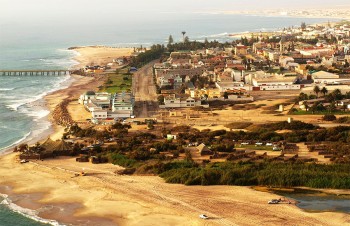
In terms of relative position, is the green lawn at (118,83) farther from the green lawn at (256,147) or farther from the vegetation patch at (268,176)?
the vegetation patch at (268,176)

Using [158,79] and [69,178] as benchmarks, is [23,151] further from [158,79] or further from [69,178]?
[158,79]

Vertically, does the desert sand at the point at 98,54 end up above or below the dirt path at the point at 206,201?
above

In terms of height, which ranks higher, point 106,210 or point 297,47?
point 297,47

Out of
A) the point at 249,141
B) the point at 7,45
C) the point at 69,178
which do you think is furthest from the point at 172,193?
the point at 7,45

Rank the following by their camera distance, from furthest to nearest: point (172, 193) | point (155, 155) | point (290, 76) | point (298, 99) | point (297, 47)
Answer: point (297, 47) < point (290, 76) < point (298, 99) < point (155, 155) < point (172, 193)

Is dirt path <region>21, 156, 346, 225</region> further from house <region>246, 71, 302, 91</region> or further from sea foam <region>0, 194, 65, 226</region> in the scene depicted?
house <region>246, 71, 302, 91</region>

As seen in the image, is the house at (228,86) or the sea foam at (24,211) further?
the house at (228,86)

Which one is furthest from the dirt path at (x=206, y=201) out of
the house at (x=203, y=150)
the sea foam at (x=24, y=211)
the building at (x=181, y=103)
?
the building at (x=181, y=103)

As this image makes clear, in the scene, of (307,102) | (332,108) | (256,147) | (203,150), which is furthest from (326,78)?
(203,150)
